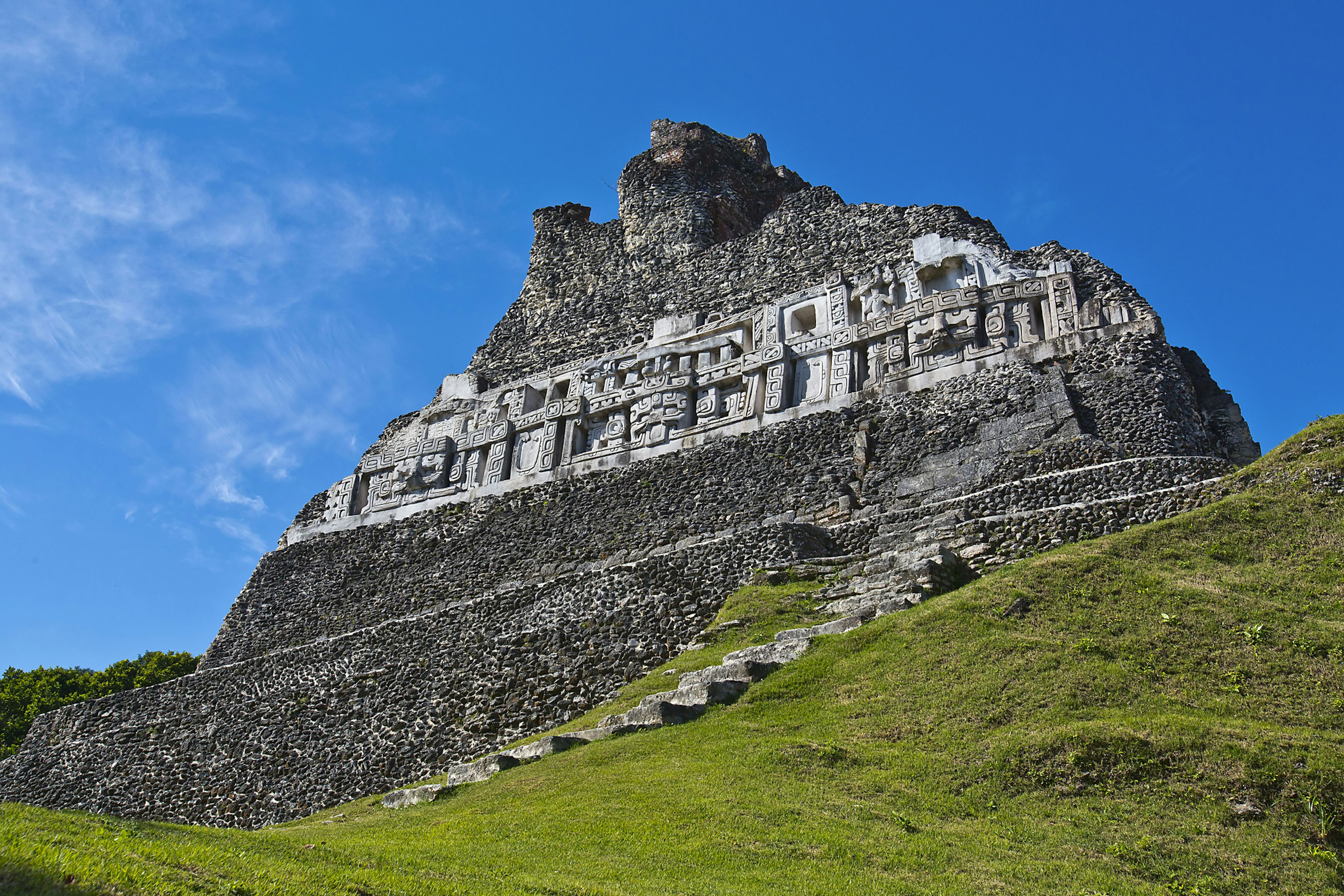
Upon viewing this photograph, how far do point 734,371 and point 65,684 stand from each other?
22.3m

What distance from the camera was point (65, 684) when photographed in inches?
1198

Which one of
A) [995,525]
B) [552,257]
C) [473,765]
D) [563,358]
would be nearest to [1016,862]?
[473,765]

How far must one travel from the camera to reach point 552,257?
29984 mm

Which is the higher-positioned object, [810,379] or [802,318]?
[802,318]

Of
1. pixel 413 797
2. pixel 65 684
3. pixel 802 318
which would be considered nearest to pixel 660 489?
pixel 802 318

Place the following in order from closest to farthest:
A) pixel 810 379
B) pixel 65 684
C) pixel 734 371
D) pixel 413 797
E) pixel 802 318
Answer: pixel 413 797, pixel 810 379, pixel 734 371, pixel 802 318, pixel 65 684

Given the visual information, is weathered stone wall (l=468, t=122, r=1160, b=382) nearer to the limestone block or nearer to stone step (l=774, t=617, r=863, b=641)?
stone step (l=774, t=617, r=863, b=641)

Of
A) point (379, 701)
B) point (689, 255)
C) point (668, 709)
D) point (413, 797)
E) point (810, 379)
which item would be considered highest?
point (689, 255)

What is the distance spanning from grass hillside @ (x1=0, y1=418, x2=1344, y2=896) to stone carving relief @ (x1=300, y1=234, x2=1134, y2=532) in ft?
25.0

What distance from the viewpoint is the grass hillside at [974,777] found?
655cm

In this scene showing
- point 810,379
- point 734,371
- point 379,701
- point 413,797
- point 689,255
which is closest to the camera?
point 413,797

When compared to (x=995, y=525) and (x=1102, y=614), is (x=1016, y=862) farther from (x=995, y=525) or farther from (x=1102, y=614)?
(x=995, y=525)

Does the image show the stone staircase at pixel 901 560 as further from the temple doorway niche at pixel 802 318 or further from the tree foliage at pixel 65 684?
the tree foliage at pixel 65 684

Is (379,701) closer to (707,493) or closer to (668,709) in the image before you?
(707,493)
